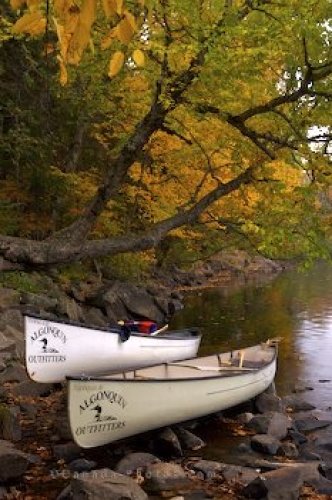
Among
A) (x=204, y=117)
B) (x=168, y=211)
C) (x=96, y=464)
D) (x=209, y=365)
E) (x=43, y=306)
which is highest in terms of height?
(x=204, y=117)

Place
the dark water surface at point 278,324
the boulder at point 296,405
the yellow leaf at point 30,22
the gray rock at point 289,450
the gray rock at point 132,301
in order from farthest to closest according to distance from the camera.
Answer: the gray rock at point 132,301, the dark water surface at point 278,324, the boulder at point 296,405, the gray rock at point 289,450, the yellow leaf at point 30,22

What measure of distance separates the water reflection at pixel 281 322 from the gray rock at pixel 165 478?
5.10m

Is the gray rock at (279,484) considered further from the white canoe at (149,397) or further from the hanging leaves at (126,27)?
the hanging leaves at (126,27)

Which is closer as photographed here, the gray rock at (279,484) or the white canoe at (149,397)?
the gray rock at (279,484)

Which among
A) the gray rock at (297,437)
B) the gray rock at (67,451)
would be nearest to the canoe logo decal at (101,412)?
the gray rock at (67,451)

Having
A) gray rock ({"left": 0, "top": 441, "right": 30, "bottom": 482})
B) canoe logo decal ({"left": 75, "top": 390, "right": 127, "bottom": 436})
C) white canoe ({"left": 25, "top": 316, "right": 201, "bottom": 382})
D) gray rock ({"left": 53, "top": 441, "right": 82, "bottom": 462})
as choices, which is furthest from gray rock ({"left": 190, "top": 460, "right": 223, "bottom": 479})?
white canoe ({"left": 25, "top": 316, "right": 201, "bottom": 382})

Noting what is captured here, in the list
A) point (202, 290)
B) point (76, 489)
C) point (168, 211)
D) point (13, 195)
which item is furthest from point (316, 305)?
point (76, 489)

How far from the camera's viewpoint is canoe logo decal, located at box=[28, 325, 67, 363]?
34.9 feet

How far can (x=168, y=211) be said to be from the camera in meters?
20.2

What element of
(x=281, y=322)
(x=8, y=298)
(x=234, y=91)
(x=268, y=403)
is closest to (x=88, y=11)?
(x=234, y=91)

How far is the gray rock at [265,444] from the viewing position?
30.4 feet

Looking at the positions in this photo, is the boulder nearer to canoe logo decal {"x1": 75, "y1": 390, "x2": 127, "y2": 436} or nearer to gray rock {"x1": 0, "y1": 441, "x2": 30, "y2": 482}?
canoe logo decal {"x1": 75, "y1": 390, "x2": 127, "y2": 436}

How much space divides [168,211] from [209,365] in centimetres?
896

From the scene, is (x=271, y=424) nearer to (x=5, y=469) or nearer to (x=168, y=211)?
(x=5, y=469)
